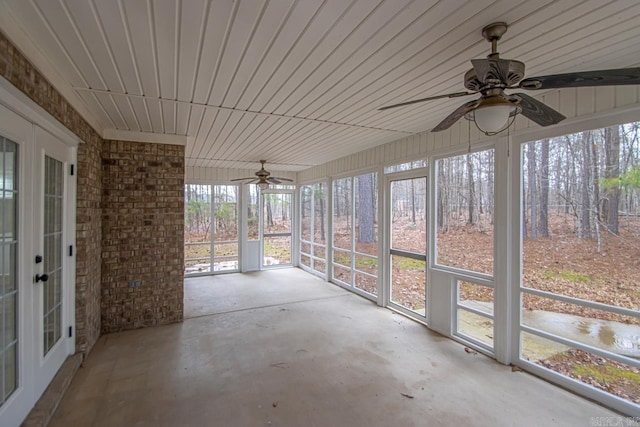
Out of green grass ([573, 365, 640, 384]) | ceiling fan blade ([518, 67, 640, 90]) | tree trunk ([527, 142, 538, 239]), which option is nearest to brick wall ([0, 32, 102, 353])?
ceiling fan blade ([518, 67, 640, 90])

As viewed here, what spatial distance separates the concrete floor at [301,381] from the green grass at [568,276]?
977 mm

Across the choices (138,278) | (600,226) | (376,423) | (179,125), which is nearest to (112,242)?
(138,278)

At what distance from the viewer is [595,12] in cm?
157

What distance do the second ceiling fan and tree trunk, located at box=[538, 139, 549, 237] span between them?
1114 mm

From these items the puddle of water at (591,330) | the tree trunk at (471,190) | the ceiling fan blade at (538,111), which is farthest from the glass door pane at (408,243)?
the ceiling fan blade at (538,111)

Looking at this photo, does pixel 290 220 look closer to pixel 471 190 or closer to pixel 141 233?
pixel 141 233

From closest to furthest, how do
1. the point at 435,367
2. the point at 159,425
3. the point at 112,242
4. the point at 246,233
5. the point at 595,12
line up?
the point at 595,12
the point at 159,425
the point at 435,367
the point at 112,242
the point at 246,233

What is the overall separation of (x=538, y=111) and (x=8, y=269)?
3.52 meters

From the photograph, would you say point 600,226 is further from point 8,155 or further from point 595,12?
point 8,155

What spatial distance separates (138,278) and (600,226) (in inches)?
201

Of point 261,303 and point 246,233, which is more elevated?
point 246,233

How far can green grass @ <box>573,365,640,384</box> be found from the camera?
2334 millimetres

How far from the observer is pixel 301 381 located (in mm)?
2730

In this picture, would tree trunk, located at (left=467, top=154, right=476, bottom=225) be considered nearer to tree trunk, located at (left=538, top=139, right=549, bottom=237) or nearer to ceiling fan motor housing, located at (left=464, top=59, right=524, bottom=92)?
tree trunk, located at (left=538, top=139, right=549, bottom=237)
